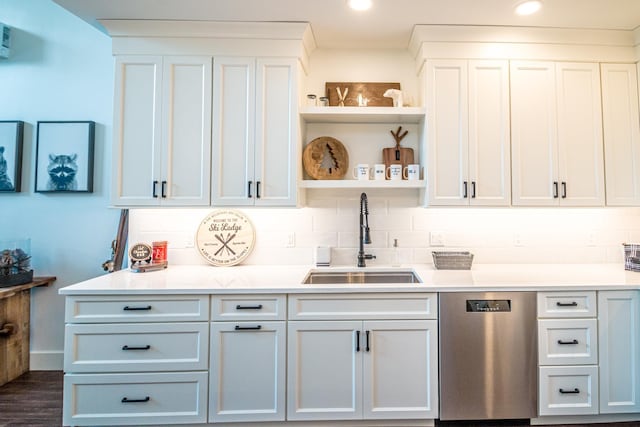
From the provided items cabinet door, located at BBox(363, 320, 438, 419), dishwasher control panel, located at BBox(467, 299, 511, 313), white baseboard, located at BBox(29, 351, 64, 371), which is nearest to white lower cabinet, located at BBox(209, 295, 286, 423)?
cabinet door, located at BBox(363, 320, 438, 419)

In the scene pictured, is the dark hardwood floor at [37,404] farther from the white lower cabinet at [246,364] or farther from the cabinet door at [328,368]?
the white lower cabinet at [246,364]

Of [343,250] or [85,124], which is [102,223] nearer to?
[85,124]

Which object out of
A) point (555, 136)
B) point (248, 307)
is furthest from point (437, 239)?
point (248, 307)

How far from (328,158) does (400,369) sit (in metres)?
1.53

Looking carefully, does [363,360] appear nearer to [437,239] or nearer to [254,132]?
[437,239]

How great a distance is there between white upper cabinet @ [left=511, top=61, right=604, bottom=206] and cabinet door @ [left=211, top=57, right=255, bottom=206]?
1834 mm

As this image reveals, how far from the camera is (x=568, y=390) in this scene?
1768mm

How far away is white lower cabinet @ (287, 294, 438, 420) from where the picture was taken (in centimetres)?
→ 173

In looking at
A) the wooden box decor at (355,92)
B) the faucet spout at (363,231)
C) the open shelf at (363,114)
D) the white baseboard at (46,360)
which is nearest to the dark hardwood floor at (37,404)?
the white baseboard at (46,360)

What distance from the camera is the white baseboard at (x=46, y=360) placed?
8.20 ft

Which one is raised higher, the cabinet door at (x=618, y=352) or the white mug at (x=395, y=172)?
the white mug at (x=395, y=172)

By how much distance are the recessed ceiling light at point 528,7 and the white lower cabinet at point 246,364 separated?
2.40 m

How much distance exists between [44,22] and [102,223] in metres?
1.77

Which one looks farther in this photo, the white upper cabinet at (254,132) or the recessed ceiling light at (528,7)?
the white upper cabinet at (254,132)
